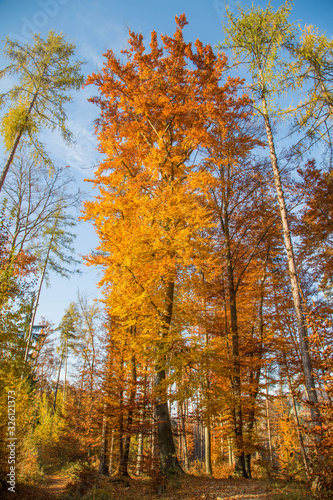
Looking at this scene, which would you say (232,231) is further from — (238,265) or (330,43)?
(330,43)

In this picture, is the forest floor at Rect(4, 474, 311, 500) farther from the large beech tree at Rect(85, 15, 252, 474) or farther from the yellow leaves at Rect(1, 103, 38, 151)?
the yellow leaves at Rect(1, 103, 38, 151)

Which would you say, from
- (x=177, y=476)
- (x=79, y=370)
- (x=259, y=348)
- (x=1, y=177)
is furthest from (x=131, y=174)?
(x=79, y=370)

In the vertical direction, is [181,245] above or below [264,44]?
below

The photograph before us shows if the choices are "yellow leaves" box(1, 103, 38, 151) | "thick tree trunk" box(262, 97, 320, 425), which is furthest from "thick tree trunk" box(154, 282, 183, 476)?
"yellow leaves" box(1, 103, 38, 151)

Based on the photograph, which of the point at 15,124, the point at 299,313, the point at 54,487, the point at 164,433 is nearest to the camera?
the point at 299,313

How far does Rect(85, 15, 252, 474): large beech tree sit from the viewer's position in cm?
664

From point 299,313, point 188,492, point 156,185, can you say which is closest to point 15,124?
point 156,185

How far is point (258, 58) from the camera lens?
8578 mm

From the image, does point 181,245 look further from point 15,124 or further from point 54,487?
point 54,487

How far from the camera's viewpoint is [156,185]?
897 centimetres

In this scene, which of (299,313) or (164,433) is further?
(164,433)

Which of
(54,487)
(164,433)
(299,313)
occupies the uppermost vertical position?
(299,313)

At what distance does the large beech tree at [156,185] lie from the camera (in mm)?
6641

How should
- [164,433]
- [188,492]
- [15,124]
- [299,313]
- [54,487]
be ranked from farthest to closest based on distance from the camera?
1. [54,487]
2. [15,124]
3. [164,433]
4. [299,313]
5. [188,492]
